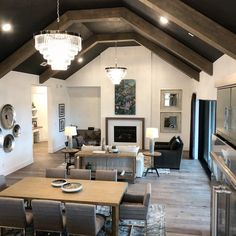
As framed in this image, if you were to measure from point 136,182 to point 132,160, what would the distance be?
2.06 feet

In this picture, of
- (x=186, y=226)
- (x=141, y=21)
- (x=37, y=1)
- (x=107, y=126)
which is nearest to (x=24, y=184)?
(x=186, y=226)

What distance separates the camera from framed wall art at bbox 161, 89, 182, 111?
1233 centimetres

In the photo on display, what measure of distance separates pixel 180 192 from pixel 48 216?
3.86m

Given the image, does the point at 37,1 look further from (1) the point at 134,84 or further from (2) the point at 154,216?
(1) the point at 134,84

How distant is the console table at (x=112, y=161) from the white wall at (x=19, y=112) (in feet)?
7.70

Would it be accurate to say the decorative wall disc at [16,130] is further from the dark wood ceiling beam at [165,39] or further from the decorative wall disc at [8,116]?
A: the dark wood ceiling beam at [165,39]

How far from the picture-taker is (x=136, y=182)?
302 inches

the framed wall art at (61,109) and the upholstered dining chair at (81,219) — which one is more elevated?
the framed wall art at (61,109)

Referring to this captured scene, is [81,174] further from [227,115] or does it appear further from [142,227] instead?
[227,115]

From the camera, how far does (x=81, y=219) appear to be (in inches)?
154

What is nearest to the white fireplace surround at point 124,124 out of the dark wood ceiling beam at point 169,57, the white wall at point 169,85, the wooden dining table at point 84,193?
the white wall at point 169,85

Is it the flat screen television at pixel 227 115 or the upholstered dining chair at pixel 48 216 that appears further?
the upholstered dining chair at pixel 48 216

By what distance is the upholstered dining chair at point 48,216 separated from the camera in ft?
13.2

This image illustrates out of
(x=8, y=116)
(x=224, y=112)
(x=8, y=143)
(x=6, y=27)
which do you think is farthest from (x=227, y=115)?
(x=8, y=143)
